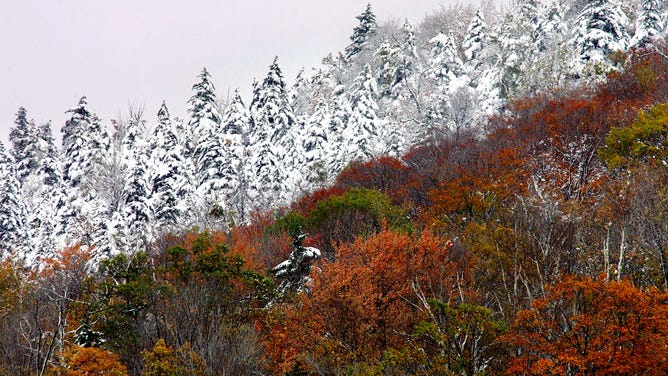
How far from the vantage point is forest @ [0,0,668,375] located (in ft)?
39.0

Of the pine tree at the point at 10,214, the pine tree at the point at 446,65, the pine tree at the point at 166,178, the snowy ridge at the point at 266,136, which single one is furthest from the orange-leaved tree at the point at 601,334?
the pine tree at the point at 446,65

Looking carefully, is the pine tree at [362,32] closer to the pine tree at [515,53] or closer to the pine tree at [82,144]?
the pine tree at [515,53]

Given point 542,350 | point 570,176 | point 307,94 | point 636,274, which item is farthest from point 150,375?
point 307,94

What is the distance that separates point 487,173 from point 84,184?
1229 inches

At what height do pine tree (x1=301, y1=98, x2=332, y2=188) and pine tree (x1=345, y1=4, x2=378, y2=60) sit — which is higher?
pine tree (x1=345, y1=4, x2=378, y2=60)

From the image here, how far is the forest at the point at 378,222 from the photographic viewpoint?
11883 millimetres

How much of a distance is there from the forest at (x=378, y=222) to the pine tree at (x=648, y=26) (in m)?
0.27

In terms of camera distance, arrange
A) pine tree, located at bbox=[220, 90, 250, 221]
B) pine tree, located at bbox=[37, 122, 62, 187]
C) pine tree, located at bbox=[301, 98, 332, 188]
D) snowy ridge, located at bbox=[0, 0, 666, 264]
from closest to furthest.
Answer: snowy ridge, located at bbox=[0, 0, 666, 264] → pine tree, located at bbox=[220, 90, 250, 221] → pine tree, located at bbox=[301, 98, 332, 188] → pine tree, located at bbox=[37, 122, 62, 187]

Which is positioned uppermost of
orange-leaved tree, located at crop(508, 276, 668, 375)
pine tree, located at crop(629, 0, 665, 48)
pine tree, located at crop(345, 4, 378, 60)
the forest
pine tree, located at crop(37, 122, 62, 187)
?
pine tree, located at crop(345, 4, 378, 60)

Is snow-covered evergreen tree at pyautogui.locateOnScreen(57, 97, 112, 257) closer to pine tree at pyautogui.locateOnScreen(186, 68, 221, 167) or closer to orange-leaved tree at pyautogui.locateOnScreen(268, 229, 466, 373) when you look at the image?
pine tree at pyautogui.locateOnScreen(186, 68, 221, 167)

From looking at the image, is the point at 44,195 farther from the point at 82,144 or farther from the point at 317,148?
the point at 317,148

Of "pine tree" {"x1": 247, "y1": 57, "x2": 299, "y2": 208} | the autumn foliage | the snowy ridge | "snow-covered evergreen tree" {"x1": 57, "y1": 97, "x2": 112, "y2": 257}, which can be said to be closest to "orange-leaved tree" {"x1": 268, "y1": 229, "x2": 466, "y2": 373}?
the autumn foliage

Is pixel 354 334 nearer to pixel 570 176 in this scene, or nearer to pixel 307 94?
pixel 570 176

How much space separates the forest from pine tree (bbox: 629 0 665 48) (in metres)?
0.27
